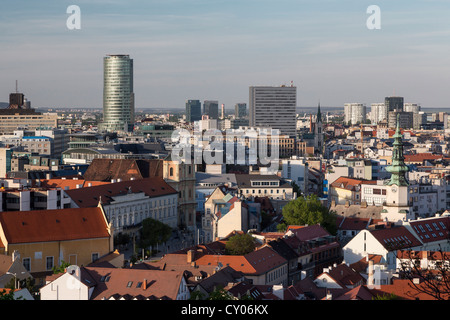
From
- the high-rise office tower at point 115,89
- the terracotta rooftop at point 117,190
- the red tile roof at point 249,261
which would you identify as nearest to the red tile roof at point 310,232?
the red tile roof at point 249,261

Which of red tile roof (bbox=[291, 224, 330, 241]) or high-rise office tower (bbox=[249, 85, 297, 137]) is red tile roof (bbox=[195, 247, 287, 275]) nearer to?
red tile roof (bbox=[291, 224, 330, 241])

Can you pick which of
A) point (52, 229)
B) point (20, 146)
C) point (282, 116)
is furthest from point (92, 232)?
point (282, 116)

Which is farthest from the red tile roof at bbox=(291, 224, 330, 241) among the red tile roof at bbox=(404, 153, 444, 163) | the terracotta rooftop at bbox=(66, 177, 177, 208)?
the red tile roof at bbox=(404, 153, 444, 163)

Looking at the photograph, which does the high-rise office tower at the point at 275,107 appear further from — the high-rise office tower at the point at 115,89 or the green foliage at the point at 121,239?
the green foliage at the point at 121,239
